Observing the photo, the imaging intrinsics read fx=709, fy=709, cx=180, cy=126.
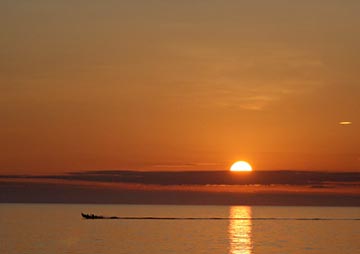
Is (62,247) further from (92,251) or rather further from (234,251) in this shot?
(234,251)

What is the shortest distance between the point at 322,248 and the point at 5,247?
78.3 m

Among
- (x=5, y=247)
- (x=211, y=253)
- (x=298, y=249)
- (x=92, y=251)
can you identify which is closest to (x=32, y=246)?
(x=5, y=247)

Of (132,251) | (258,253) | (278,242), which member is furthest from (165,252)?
(278,242)

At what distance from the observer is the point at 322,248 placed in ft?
588

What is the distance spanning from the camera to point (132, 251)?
159 meters

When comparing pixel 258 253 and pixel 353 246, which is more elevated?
pixel 353 246

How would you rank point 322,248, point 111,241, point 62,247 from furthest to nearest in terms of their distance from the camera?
point 111,241, point 322,248, point 62,247

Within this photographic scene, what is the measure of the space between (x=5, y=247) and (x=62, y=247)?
572 inches

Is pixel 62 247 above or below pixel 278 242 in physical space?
below

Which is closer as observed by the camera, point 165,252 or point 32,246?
point 165,252

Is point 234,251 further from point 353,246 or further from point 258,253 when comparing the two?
point 353,246

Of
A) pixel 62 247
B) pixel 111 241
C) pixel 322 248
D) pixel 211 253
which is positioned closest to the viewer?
pixel 211 253

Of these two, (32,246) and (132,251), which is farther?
(32,246)

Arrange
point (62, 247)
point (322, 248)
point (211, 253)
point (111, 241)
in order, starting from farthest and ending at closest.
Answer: point (111, 241) < point (322, 248) < point (62, 247) < point (211, 253)
